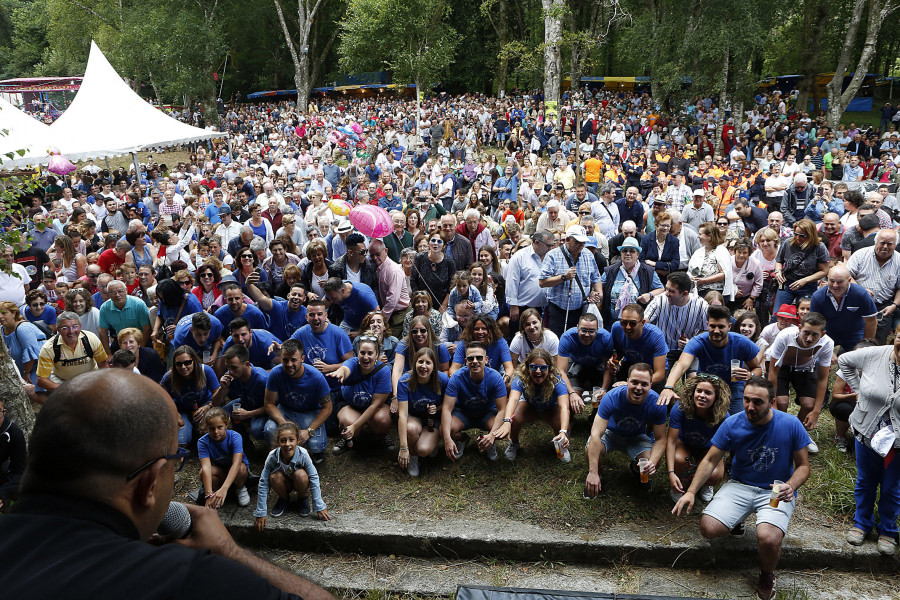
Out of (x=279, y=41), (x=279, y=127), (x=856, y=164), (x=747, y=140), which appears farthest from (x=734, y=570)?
(x=279, y=41)

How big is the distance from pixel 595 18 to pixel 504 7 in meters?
8.49

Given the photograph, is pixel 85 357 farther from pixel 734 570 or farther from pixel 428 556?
pixel 734 570

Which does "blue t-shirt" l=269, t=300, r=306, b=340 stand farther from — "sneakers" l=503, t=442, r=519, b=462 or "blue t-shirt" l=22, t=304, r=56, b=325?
"sneakers" l=503, t=442, r=519, b=462

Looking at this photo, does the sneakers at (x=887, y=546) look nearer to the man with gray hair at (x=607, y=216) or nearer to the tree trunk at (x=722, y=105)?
the man with gray hair at (x=607, y=216)

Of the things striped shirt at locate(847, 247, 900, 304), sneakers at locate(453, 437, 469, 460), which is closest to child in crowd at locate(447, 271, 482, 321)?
sneakers at locate(453, 437, 469, 460)

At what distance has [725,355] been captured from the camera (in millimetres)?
5984

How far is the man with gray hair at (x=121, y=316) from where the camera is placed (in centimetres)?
755

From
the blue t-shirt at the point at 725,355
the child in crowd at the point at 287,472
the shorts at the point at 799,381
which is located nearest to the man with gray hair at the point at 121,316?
the child in crowd at the point at 287,472

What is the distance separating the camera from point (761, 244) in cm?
816

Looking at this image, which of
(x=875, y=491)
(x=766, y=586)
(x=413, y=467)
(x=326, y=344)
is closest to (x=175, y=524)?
(x=766, y=586)

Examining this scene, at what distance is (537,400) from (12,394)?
15.4ft

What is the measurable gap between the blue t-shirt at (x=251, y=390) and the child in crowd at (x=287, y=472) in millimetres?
1020

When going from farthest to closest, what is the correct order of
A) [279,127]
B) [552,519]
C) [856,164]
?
1. [279,127]
2. [856,164]
3. [552,519]

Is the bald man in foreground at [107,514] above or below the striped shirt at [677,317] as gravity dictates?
above
